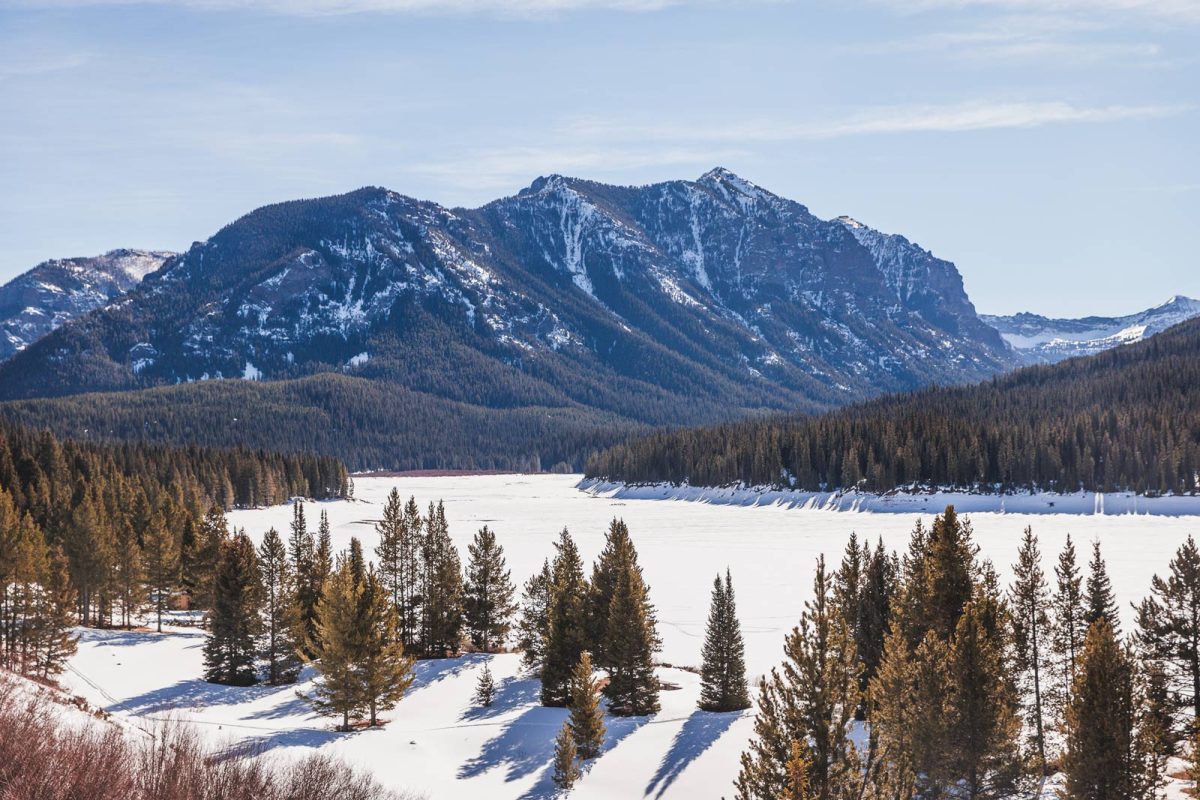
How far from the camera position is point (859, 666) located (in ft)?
87.8

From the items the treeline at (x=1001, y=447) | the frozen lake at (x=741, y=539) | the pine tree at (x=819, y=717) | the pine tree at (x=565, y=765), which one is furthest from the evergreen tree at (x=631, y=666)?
the treeline at (x=1001, y=447)

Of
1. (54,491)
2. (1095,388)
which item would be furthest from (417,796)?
(1095,388)

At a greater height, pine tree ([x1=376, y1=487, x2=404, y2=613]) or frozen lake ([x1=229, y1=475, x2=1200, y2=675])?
pine tree ([x1=376, y1=487, x2=404, y2=613])

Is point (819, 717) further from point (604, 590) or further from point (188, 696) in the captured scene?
point (188, 696)

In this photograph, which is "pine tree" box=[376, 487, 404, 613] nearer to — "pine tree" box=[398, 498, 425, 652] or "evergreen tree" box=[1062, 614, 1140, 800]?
"pine tree" box=[398, 498, 425, 652]

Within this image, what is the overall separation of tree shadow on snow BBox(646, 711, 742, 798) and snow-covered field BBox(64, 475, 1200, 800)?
0.09m

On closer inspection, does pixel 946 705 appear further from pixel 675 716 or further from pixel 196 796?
pixel 196 796

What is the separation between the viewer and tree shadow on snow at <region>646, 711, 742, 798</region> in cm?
3878

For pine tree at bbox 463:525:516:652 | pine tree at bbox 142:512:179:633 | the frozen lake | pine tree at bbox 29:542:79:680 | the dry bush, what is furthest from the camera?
pine tree at bbox 142:512:179:633

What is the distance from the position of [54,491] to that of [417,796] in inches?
3328

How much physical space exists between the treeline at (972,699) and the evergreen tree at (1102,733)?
4 cm

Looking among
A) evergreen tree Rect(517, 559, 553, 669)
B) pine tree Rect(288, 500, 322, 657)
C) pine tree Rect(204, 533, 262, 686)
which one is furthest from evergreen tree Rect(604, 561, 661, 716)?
pine tree Rect(204, 533, 262, 686)

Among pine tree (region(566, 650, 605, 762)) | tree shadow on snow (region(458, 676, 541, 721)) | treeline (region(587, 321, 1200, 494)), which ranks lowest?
tree shadow on snow (region(458, 676, 541, 721))

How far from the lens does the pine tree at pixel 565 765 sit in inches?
1512
